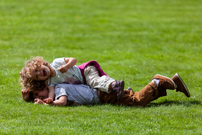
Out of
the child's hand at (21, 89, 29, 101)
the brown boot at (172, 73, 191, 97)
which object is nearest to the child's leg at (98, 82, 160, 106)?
the brown boot at (172, 73, 191, 97)

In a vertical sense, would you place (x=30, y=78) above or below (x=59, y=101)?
above

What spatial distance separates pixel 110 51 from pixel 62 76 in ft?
13.4

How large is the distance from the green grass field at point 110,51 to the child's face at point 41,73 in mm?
472

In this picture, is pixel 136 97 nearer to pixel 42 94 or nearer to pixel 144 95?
pixel 144 95

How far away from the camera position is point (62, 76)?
598 cm

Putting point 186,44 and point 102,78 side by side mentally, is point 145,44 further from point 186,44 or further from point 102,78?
point 102,78

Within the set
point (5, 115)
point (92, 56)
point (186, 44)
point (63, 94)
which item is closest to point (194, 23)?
point (186, 44)

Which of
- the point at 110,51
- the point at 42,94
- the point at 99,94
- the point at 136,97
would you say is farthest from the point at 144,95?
the point at 110,51

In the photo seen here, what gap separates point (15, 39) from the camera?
35.1ft

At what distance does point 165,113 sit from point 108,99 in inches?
40.3

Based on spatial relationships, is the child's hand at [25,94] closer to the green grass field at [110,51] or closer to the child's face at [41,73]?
the green grass field at [110,51]

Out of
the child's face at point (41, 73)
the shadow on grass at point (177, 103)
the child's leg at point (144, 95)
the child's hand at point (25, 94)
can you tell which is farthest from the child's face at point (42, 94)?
the shadow on grass at point (177, 103)

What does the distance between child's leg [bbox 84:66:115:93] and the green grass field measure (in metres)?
0.34

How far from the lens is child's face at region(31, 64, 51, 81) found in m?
5.58
